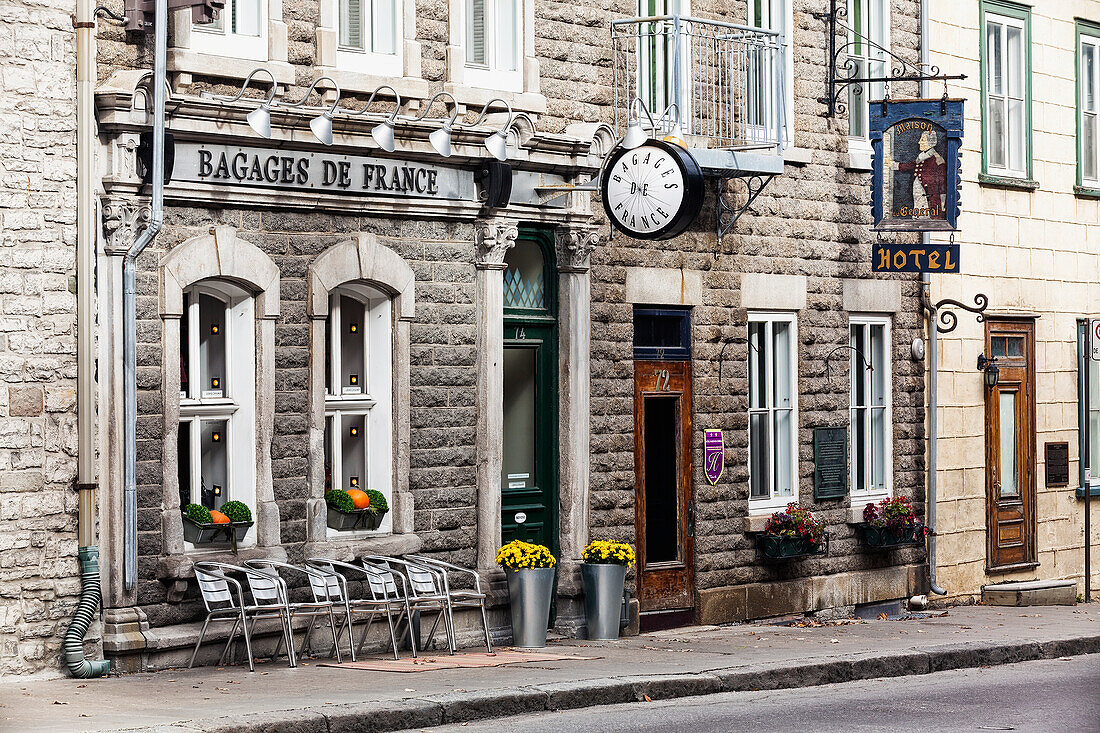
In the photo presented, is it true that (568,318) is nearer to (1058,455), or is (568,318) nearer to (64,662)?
(64,662)

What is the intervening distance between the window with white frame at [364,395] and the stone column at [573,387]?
203 cm

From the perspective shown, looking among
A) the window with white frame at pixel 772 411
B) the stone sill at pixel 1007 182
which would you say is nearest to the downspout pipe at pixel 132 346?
the window with white frame at pixel 772 411

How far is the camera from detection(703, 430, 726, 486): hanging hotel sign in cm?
1841

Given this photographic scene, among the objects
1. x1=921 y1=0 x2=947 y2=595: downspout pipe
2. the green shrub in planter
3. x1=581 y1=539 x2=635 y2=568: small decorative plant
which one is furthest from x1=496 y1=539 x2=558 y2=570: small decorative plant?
x1=921 y1=0 x2=947 y2=595: downspout pipe

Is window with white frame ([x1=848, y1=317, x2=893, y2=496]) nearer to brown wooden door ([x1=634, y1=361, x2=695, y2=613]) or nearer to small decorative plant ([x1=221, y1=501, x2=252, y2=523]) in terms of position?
brown wooden door ([x1=634, y1=361, x2=695, y2=613])

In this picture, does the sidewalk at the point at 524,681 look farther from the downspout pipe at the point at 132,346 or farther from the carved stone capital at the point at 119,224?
the carved stone capital at the point at 119,224

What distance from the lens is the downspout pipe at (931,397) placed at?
2133 cm

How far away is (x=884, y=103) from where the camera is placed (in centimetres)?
2012

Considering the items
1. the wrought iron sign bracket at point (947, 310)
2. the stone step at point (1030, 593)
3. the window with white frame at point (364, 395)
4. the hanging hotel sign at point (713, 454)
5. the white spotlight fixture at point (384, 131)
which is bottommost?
the stone step at point (1030, 593)

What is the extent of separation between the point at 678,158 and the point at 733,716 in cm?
543

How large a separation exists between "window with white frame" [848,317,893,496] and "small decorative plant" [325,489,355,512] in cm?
721

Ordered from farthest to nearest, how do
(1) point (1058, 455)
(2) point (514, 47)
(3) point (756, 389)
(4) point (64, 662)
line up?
(1) point (1058, 455)
(3) point (756, 389)
(2) point (514, 47)
(4) point (64, 662)

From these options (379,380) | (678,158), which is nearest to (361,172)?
(379,380)

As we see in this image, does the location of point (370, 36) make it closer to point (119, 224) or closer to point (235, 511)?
point (119, 224)
